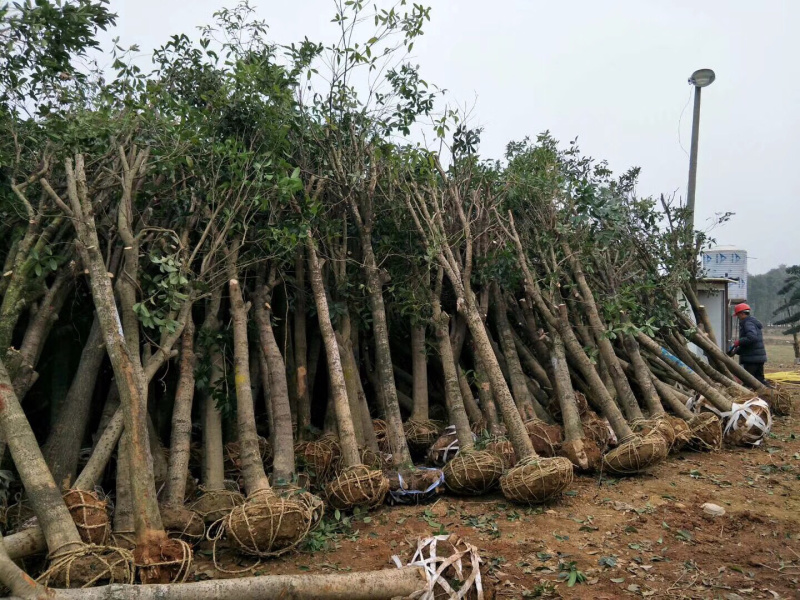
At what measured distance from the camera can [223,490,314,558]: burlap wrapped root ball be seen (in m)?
4.64

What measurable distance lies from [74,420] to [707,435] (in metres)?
7.05

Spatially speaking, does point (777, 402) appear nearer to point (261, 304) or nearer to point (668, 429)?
point (668, 429)

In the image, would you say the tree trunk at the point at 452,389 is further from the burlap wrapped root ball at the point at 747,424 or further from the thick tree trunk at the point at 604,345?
the burlap wrapped root ball at the point at 747,424

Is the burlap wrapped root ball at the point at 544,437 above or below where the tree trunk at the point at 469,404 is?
below

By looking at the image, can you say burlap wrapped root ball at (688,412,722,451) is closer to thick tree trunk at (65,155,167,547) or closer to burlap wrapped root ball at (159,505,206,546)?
burlap wrapped root ball at (159,505,206,546)

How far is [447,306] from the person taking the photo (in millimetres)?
9320

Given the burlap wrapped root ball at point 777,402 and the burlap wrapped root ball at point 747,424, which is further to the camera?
the burlap wrapped root ball at point 777,402

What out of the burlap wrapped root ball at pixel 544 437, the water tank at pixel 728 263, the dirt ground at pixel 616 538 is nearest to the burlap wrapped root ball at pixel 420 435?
the burlap wrapped root ball at pixel 544 437

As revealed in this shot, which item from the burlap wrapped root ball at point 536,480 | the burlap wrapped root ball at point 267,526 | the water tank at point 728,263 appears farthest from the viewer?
the water tank at point 728,263

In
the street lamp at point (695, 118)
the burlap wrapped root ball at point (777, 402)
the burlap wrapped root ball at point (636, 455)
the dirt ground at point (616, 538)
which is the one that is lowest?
the dirt ground at point (616, 538)

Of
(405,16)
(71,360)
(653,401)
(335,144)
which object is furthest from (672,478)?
(71,360)

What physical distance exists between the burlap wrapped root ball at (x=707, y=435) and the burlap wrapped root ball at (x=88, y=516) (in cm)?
637

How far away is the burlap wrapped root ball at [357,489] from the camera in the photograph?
562cm

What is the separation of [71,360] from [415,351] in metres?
4.16
